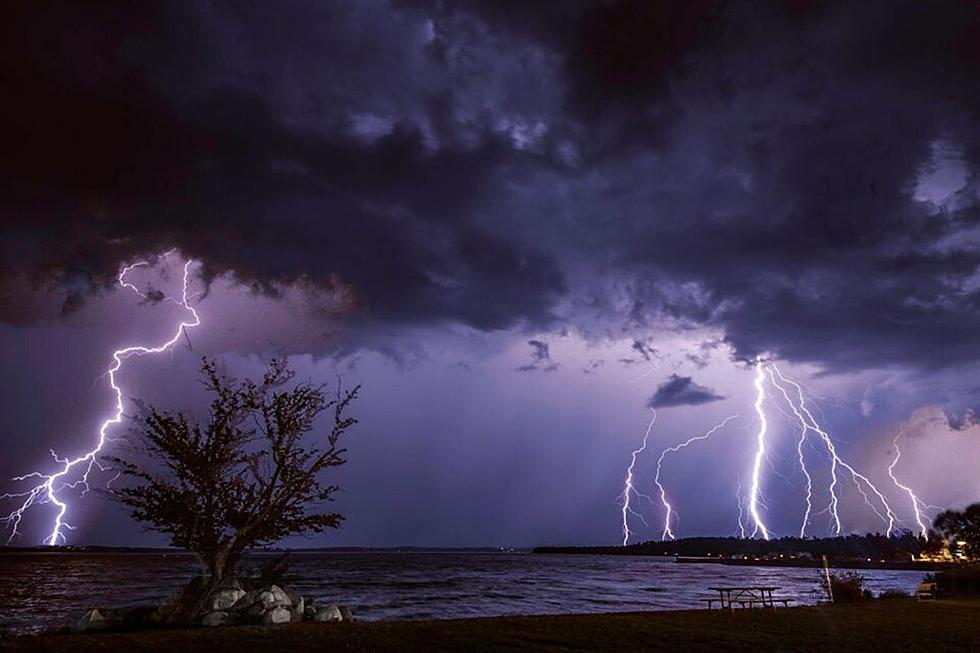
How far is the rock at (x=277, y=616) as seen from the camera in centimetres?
1938

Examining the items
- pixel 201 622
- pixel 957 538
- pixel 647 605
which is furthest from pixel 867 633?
pixel 957 538

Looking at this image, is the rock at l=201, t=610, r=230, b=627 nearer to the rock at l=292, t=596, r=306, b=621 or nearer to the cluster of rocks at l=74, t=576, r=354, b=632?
the cluster of rocks at l=74, t=576, r=354, b=632

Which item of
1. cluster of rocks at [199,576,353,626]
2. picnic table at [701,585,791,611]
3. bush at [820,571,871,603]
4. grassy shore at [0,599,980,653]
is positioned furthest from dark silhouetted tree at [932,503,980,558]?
cluster of rocks at [199,576,353,626]

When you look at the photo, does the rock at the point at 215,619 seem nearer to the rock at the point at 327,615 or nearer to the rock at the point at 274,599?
the rock at the point at 274,599

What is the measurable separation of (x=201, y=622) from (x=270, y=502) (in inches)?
190

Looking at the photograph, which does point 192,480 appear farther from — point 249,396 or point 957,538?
point 957,538

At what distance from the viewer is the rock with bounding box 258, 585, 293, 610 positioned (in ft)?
67.8

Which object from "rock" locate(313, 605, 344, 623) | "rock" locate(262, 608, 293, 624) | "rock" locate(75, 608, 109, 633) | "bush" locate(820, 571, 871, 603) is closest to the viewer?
"rock" locate(75, 608, 109, 633)

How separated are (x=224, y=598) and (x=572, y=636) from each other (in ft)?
39.5

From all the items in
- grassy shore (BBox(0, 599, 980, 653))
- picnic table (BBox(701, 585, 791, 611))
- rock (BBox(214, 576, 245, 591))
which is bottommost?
picnic table (BBox(701, 585, 791, 611))

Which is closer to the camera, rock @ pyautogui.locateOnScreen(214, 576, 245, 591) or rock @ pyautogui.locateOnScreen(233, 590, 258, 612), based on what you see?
rock @ pyautogui.locateOnScreen(233, 590, 258, 612)

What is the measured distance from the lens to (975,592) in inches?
1494

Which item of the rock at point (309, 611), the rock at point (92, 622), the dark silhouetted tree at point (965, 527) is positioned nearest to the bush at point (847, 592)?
the rock at point (309, 611)

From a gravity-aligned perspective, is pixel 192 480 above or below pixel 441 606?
above
